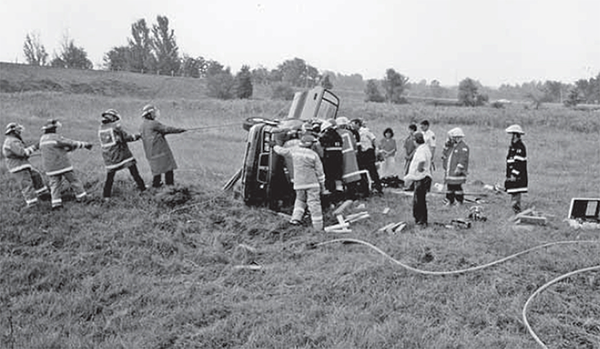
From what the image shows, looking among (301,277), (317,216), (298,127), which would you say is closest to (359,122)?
(298,127)

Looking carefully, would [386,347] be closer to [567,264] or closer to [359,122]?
[567,264]

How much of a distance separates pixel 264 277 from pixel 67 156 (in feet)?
15.6

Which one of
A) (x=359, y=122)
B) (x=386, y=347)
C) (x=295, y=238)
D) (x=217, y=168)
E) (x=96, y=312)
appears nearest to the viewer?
(x=386, y=347)

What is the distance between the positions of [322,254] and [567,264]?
314 centimetres

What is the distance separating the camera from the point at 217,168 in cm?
1302

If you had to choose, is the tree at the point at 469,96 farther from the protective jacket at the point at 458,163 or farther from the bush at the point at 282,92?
the protective jacket at the point at 458,163

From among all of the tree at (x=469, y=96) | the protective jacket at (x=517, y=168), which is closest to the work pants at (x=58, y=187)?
the protective jacket at (x=517, y=168)

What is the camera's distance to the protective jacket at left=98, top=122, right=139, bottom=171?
8961 millimetres

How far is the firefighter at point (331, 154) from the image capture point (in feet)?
30.0

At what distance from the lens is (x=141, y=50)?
6119cm

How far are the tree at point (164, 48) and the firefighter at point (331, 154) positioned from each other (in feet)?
180

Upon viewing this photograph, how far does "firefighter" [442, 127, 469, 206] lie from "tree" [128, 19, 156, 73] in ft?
185

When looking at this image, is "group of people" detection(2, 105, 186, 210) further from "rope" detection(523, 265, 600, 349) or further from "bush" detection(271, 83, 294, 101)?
"bush" detection(271, 83, 294, 101)

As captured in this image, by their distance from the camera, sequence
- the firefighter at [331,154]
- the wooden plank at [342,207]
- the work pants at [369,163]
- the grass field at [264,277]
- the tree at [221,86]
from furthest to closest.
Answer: the tree at [221,86] < the work pants at [369,163] < the firefighter at [331,154] < the wooden plank at [342,207] < the grass field at [264,277]
